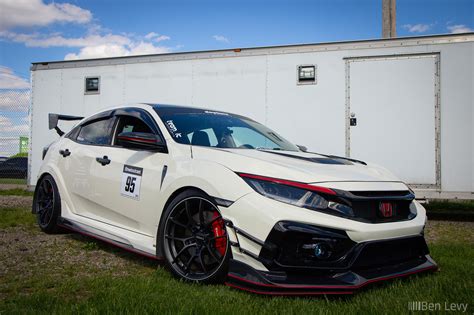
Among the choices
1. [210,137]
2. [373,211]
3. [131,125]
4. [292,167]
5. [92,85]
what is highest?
[92,85]

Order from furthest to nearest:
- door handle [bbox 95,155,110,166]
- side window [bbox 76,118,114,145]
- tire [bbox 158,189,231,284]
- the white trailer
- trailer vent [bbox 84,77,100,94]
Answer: trailer vent [bbox 84,77,100,94]
the white trailer
side window [bbox 76,118,114,145]
door handle [bbox 95,155,110,166]
tire [bbox 158,189,231,284]

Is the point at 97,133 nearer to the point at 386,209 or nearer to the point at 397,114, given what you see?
the point at 386,209

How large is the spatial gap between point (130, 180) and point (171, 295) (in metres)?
1.31

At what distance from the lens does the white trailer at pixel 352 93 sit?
21.2ft

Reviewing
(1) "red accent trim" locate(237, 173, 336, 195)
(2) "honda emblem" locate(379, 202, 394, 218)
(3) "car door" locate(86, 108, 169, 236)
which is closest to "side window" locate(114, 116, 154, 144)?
(3) "car door" locate(86, 108, 169, 236)

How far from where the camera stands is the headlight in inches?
108

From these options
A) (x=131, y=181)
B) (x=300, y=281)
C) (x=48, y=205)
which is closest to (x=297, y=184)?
(x=300, y=281)

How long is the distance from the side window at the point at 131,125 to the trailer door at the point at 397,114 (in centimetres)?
382

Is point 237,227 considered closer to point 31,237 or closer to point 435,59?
point 31,237

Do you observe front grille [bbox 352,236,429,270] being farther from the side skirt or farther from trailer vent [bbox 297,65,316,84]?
trailer vent [bbox 297,65,316,84]

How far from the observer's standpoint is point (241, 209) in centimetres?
283

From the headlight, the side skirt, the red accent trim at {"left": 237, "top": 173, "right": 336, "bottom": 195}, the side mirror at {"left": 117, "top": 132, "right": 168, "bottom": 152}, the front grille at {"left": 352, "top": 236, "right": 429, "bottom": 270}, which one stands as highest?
the side mirror at {"left": 117, "top": 132, "right": 168, "bottom": 152}

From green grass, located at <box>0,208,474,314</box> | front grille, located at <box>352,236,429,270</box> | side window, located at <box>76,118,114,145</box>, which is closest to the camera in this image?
green grass, located at <box>0,208,474,314</box>

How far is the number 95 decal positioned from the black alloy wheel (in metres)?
0.53
